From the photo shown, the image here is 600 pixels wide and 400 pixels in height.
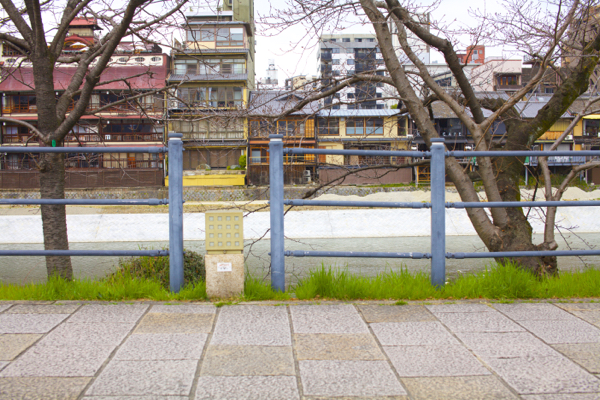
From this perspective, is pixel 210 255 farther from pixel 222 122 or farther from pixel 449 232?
pixel 449 232

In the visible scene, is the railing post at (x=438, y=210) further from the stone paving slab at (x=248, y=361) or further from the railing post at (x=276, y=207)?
the stone paving slab at (x=248, y=361)

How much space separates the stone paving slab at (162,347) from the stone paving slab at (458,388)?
107cm

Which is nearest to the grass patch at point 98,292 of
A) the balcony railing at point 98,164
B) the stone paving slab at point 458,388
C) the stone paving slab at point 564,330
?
A: the stone paving slab at point 458,388

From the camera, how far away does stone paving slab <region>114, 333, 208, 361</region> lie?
7.82ft

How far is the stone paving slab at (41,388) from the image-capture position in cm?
195

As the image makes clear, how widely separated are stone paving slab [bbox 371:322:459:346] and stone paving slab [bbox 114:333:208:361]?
3.35 feet

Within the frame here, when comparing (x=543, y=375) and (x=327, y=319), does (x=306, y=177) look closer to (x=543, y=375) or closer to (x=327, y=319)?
(x=327, y=319)

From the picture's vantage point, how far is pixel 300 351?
2486mm

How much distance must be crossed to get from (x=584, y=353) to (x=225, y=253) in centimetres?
232

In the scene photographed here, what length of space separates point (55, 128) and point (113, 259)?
20.5 feet

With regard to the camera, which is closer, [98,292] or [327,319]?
[327,319]

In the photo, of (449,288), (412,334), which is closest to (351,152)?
(449,288)

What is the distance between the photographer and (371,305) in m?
3.37

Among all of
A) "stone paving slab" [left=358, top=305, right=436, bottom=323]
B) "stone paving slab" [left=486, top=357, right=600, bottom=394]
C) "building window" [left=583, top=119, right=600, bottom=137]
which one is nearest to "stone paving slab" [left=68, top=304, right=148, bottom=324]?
"stone paving slab" [left=358, top=305, right=436, bottom=323]
